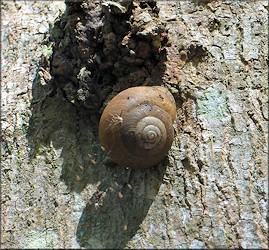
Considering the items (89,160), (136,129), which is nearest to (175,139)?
(136,129)

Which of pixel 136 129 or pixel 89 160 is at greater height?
pixel 136 129

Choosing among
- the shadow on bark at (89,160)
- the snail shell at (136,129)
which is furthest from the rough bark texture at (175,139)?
the snail shell at (136,129)

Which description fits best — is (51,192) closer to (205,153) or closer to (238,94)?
(205,153)

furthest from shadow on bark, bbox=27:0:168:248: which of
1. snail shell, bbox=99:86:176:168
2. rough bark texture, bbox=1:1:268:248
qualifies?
snail shell, bbox=99:86:176:168

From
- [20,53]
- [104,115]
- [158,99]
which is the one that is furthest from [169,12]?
[20,53]

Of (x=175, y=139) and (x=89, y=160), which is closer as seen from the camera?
(x=175, y=139)

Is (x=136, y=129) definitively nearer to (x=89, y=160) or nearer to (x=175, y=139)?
(x=175, y=139)
